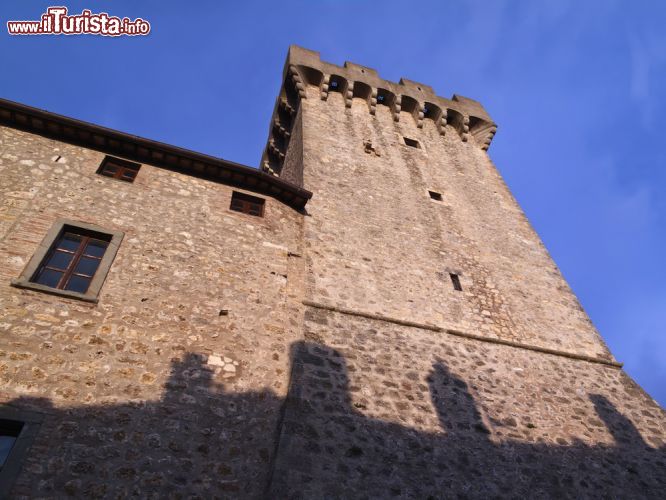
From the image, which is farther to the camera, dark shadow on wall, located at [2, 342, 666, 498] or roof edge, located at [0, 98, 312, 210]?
roof edge, located at [0, 98, 312, 210]

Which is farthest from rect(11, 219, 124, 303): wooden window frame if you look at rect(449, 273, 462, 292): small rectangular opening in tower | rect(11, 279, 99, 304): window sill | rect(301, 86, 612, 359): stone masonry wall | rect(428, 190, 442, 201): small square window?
rect(428, 190, 442, 201): small square window

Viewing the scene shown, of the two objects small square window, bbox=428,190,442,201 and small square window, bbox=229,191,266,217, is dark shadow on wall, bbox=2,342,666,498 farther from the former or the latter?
small square window, bbox=428,190,442,201

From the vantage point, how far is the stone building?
4.84m

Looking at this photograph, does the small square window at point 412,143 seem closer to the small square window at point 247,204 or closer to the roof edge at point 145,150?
the roof edge at point 145,150

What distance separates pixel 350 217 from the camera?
31.3 feet

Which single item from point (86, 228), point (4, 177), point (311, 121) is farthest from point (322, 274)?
point (311, 121)

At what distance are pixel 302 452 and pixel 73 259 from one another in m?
3.98

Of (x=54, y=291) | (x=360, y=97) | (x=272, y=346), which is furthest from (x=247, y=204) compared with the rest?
(x=360, y=97)

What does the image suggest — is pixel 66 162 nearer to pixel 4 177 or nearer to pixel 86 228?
pixel 4 177

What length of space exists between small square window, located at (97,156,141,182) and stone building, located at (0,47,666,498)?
31mm

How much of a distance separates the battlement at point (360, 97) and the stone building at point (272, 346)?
5374 millimetres

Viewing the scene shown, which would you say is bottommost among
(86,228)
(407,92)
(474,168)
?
(86,228)

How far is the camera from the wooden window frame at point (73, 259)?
5734mm

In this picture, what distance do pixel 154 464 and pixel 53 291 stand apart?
254 cm
